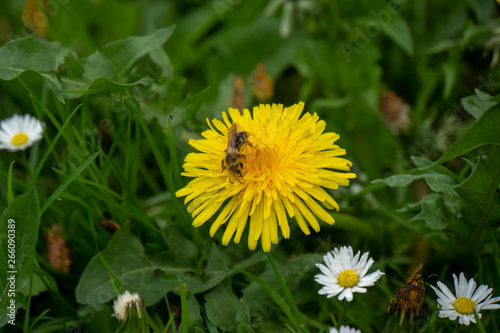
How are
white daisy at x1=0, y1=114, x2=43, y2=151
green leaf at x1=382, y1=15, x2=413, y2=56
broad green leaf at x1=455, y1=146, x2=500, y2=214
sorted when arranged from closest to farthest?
broad green leaf at x1=455, y1=146, x2=500, y2=214 < white daisy at x1=0, y1=114, x2=43, y2=151 < green leaf at x1=382, y1=15, x2=413, y2=56

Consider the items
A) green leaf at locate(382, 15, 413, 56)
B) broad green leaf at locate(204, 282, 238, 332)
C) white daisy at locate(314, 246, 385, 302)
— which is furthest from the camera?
green leaf at locate(382, 15, 413, 56)

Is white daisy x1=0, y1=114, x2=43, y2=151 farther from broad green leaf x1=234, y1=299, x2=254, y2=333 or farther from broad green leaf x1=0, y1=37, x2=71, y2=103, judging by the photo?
broad green leaf x1=234, y1=299, x2=254, y2=333

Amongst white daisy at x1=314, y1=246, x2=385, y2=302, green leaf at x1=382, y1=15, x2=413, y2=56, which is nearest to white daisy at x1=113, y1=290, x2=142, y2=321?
white daisy at x1=314, y1=246, x2=385, y2=302

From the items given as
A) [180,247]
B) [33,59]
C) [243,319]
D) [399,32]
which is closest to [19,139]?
[33,59]

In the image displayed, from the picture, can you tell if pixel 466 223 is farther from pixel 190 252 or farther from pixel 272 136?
pixel 190 252

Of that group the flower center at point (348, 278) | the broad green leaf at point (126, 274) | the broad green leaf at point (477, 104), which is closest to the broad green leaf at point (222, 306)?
the broad green leaf at point (126, 274)

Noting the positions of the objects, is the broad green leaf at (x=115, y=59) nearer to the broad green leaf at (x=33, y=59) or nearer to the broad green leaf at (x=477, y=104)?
the broad green leaf at (x=33, y=59)
